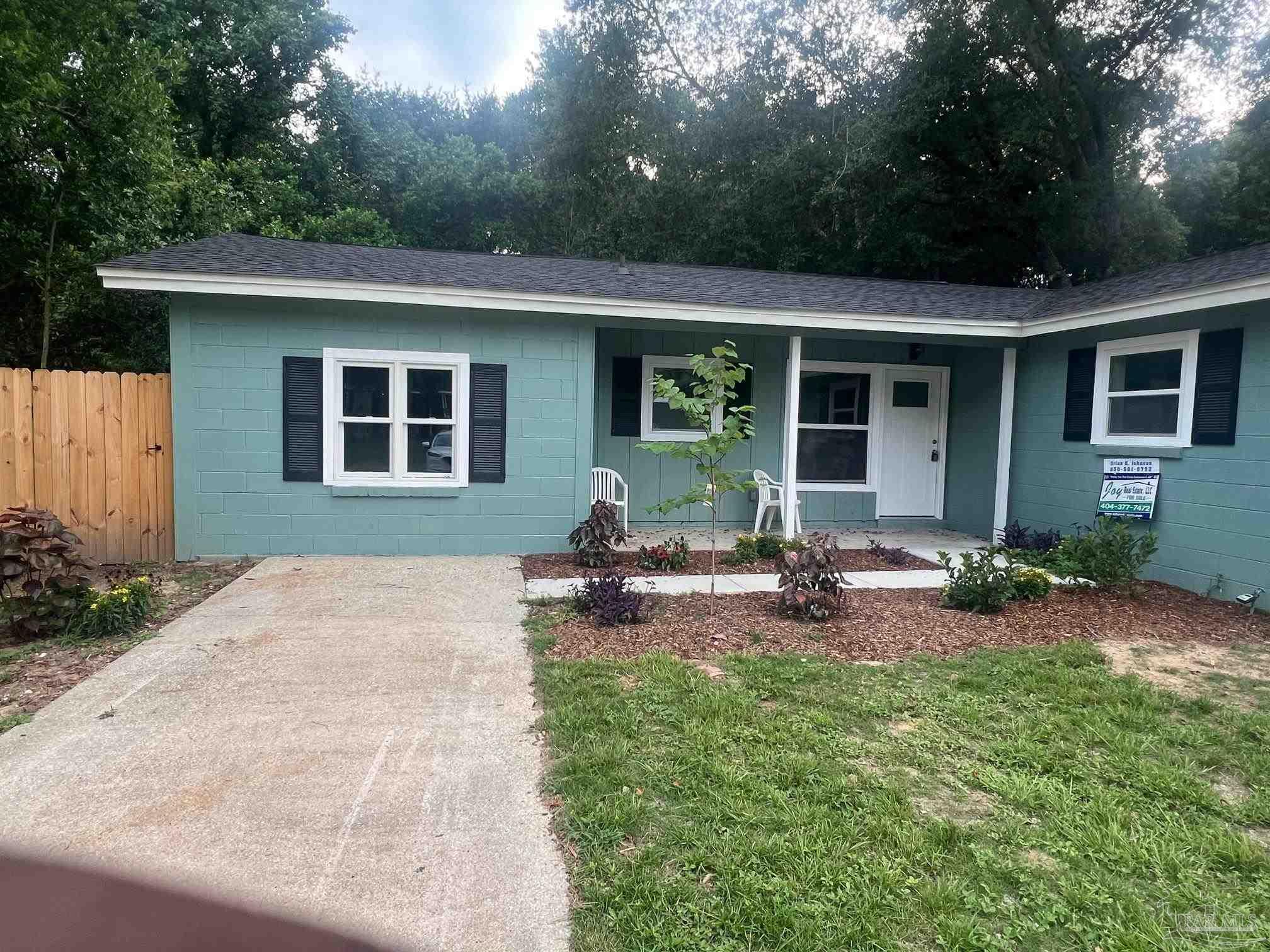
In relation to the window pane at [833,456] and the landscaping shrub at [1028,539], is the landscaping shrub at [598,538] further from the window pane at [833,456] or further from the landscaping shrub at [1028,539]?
the landscaping shrub at [1028,539]

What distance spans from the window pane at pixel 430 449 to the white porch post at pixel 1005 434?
5933mm

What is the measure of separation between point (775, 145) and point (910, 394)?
948 centimetres

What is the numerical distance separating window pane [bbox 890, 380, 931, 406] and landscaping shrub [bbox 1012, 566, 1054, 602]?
4.01m

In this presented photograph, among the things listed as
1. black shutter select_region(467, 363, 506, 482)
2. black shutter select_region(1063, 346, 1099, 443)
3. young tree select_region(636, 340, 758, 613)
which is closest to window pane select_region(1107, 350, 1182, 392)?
black shutter select_region(1063, 346, 1099, 443)

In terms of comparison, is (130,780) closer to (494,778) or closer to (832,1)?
(494,778)

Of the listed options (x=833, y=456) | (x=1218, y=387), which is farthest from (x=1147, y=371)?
(x=833, y=456)

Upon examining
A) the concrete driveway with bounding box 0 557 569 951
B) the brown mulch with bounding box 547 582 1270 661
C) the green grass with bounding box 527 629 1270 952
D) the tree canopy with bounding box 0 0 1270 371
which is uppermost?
the tree canopy with bounding box 0 0 1270 371

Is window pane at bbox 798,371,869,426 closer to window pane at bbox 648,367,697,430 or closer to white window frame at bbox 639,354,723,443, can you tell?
white window frame at bbox 639,354,723,443

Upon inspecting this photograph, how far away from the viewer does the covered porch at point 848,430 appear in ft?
28.5

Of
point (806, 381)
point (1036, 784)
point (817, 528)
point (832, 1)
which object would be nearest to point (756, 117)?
point (832, 1)

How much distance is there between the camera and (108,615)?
4.48 m

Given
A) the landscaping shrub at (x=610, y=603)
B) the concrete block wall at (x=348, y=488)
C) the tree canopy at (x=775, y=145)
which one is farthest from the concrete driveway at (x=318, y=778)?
the tree canopy at (x=775, y=145)

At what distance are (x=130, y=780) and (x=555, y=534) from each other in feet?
15.3

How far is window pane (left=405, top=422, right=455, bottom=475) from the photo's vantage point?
694cm
